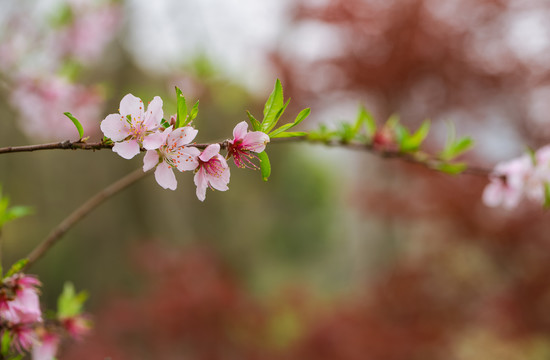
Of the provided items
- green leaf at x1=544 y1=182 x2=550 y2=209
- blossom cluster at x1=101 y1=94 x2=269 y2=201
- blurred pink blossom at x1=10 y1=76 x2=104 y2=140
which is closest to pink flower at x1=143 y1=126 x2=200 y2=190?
blossom cluster at x1=101 y1=94 x2=269 y2=201

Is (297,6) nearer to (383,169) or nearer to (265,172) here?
(383,169)

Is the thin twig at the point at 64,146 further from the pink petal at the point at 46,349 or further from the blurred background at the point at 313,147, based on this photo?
the blurred background at the point at 313,147

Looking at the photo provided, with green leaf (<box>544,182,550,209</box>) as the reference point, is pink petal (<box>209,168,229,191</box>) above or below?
below

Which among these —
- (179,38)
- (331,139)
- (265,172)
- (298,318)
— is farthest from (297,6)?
(265,172)

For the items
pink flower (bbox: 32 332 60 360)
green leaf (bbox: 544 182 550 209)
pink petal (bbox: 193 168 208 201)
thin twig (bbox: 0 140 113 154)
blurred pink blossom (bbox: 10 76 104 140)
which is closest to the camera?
thin twig (bbox: 0 140 113 154)

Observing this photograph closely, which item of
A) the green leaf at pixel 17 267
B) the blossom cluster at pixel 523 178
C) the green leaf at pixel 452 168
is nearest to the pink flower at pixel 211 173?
the green leaf at pixel 17 267

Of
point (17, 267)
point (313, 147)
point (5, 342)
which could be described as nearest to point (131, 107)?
point (17, 267)

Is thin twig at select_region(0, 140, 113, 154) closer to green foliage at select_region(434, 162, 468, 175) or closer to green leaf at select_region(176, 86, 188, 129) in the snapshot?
green leaf at select_region(176, 86, 188, 129)
